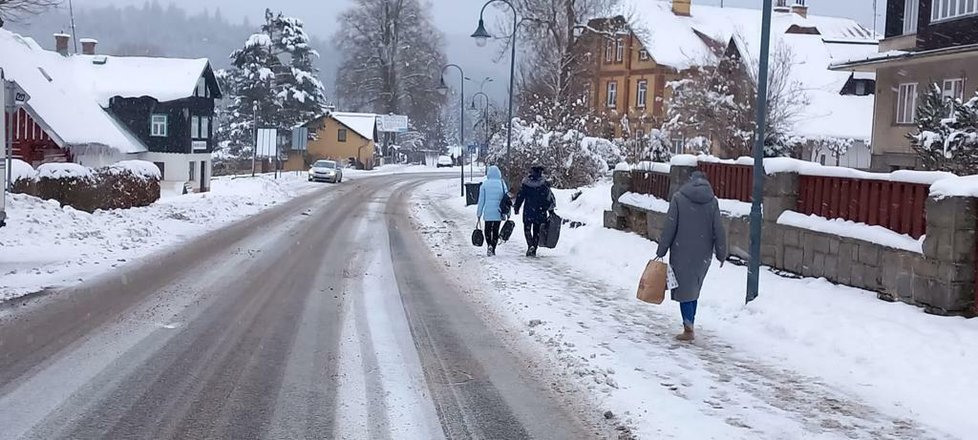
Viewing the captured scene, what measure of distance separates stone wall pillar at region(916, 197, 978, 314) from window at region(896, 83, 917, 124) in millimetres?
18030

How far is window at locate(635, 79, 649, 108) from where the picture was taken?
2285 inches

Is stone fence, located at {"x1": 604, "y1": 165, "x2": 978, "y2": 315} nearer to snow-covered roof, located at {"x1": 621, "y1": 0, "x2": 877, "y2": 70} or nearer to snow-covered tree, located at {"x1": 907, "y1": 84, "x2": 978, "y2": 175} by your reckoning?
snow-covered tree, located at {"x1": 907, "y1": 84, "x2": 978, "y2": 175}

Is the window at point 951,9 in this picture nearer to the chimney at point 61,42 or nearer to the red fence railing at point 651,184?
the red fence railing at point 651,184

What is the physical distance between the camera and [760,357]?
817cm

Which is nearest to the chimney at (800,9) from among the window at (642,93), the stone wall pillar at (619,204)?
the window at (642,93)

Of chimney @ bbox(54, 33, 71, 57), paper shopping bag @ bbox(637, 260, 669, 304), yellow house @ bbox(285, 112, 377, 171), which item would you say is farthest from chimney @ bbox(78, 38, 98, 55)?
paper shopping bag @ bbox(637, 260, 669, 304)

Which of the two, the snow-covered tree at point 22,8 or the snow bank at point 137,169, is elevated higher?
the snow-covered tree at point 22,8

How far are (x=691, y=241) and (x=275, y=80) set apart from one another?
69223mm

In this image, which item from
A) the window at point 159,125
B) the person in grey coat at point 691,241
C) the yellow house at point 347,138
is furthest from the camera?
the yellow house at point 347,138

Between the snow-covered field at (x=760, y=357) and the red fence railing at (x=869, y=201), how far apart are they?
851 millimetres

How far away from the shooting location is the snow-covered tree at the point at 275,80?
243 ft

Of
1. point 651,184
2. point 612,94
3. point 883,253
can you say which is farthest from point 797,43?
point 883,253

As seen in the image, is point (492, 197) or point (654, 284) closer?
point (654, 284)

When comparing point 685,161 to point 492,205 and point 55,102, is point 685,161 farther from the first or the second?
point 55,102
